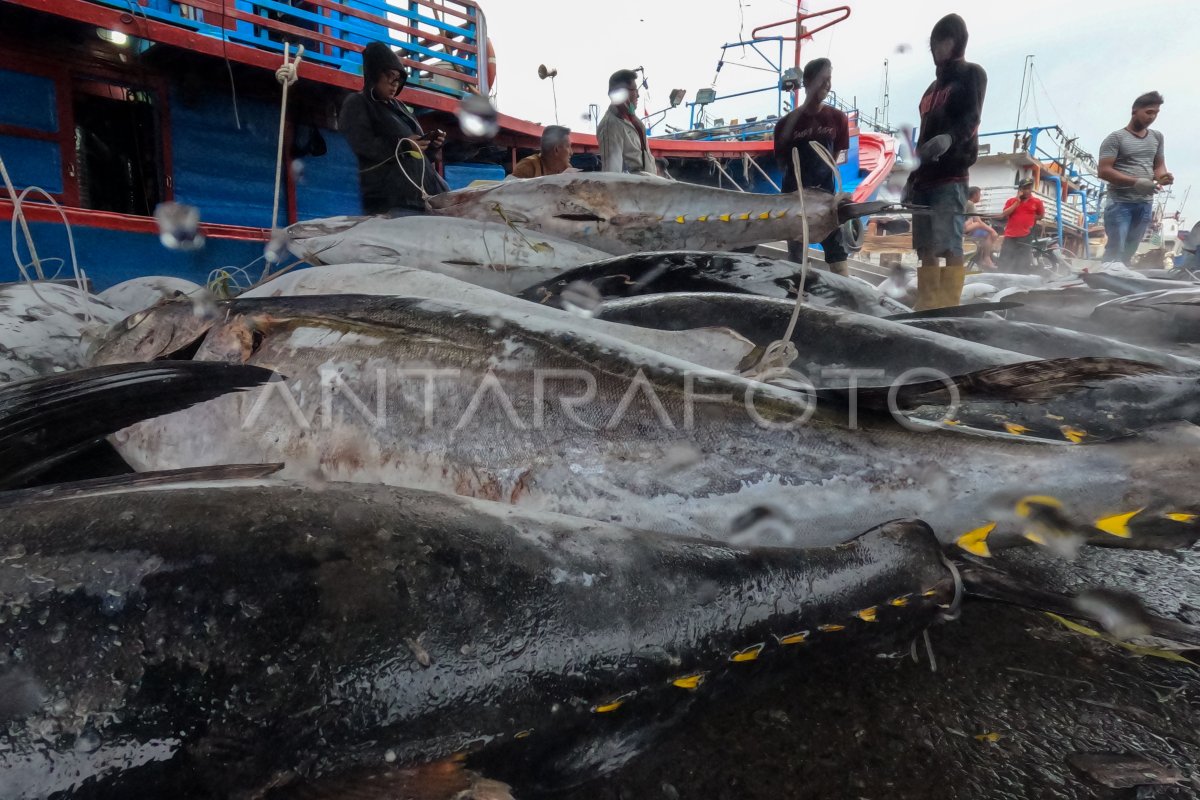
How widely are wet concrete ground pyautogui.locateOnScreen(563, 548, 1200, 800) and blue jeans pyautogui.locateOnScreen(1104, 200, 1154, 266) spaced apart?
890 centimetres

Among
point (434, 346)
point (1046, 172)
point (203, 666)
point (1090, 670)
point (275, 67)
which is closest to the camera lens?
point (203, 666)

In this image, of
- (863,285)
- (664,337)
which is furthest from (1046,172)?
(664,337)

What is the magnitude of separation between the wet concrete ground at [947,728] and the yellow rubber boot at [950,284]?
12.6 feet

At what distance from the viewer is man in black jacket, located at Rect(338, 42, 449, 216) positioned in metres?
4.11

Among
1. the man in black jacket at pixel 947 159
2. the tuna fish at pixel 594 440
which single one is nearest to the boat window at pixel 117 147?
the tuna fish at pixel 594 440

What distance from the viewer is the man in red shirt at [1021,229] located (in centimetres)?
1208

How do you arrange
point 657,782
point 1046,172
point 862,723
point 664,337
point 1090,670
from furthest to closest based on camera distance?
point 1046,172 < point 664,337 < point 1090,670 < point 862,723 < point 657,782

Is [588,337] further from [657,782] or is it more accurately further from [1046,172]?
[1046,172]

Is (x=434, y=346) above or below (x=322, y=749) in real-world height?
above

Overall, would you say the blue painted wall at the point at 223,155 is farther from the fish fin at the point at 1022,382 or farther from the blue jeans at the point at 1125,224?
the blue jeans at the point at 1125,224

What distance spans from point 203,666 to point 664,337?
147 centimetres

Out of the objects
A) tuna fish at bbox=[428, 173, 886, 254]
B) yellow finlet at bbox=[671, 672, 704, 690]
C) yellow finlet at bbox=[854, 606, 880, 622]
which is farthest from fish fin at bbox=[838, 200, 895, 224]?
yellow finlet at bbox=[671, 672, 704, 690]

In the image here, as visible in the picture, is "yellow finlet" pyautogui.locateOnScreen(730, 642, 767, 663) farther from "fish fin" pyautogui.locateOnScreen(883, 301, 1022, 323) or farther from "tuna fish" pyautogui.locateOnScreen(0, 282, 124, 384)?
"tuna fish" pyautogui.locateOnScreen(0, 282, 124, 384)

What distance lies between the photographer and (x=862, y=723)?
128 centimetres
